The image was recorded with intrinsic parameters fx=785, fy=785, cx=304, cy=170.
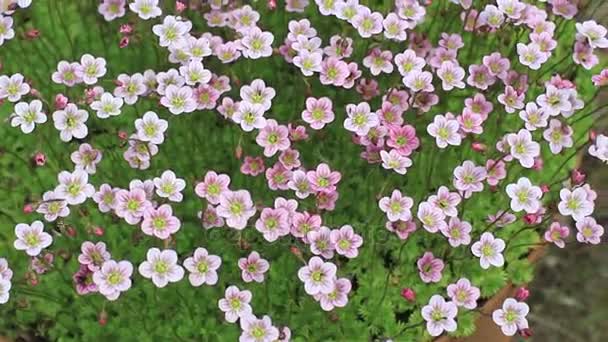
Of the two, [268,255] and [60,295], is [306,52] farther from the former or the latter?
[60,295]

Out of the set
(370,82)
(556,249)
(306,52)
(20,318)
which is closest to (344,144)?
(370,82)

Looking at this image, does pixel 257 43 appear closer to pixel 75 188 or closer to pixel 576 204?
pixel 75 188

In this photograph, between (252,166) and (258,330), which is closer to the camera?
(258,330)

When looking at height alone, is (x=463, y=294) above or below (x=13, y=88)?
below

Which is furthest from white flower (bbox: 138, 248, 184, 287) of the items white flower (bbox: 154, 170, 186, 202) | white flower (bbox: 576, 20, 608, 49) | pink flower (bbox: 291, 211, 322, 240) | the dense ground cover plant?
white flower (bbox: 576, 20, 608, 49)

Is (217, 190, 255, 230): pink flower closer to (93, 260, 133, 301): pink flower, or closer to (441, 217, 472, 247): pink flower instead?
(93, 260, 133, 301): pink flower

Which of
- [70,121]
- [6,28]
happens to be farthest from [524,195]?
A: [6,28]

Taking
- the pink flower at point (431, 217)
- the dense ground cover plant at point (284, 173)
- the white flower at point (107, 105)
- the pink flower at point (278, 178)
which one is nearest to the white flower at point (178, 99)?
the dense ground cover plant at point (284, 173)
